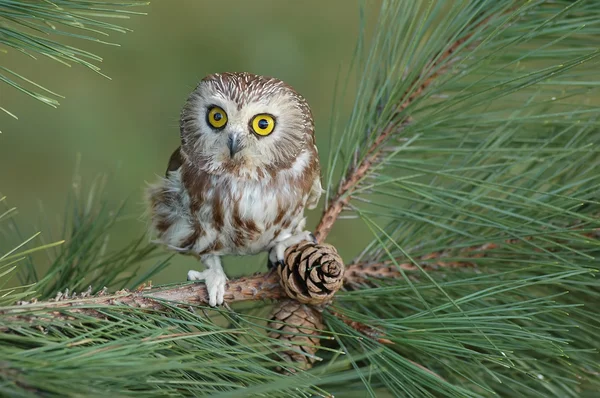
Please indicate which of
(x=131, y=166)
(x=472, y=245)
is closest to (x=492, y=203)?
(x=472, y=245)

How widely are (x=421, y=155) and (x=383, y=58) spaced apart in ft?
0.76

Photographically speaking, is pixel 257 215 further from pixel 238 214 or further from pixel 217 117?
pixel 217 117

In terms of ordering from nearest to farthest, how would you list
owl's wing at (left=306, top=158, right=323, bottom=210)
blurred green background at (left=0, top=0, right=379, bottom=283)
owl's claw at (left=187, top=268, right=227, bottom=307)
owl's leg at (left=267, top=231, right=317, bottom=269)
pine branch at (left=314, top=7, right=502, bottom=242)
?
owl's claw at (left=187, top=268, right=227, bottom=307), pine branch at (left=314, top=7, right=502, bottom=242), owl's leg at (left=267, top=231, right=317, bottom=269), owl's wing at (left=306, top=158, right=323, bottom=210), blurred green background at (left=0, top=0, right=379, bottom=283)

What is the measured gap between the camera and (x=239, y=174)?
1618mm

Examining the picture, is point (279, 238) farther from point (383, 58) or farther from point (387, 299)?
point (383, 58)

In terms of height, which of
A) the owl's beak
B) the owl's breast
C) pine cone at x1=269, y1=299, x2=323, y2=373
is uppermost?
the owl's beak

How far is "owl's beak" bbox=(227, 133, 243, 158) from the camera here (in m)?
1.57

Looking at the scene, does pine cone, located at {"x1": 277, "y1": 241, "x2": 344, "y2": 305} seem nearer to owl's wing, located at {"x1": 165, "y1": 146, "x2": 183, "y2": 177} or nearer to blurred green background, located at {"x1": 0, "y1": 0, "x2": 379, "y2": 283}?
owl's wing, located at {"x1": 165, "y1": 146, "x2": 183, "y2": 177}

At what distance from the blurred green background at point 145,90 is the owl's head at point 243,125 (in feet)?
3.80

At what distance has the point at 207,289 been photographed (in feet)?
3.92

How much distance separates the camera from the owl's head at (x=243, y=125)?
160 cm

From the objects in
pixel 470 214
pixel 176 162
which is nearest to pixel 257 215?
pixel 176 162

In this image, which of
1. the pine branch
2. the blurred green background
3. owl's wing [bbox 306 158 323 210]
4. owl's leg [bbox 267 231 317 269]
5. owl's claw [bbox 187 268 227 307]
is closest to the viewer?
owl's claw [bbox 187 268 227 307]

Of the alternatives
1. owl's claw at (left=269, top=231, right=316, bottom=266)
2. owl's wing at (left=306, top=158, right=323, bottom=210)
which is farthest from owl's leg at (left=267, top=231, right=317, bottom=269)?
owl's wing at (left=306, top=158, right=323, bottom=210)
